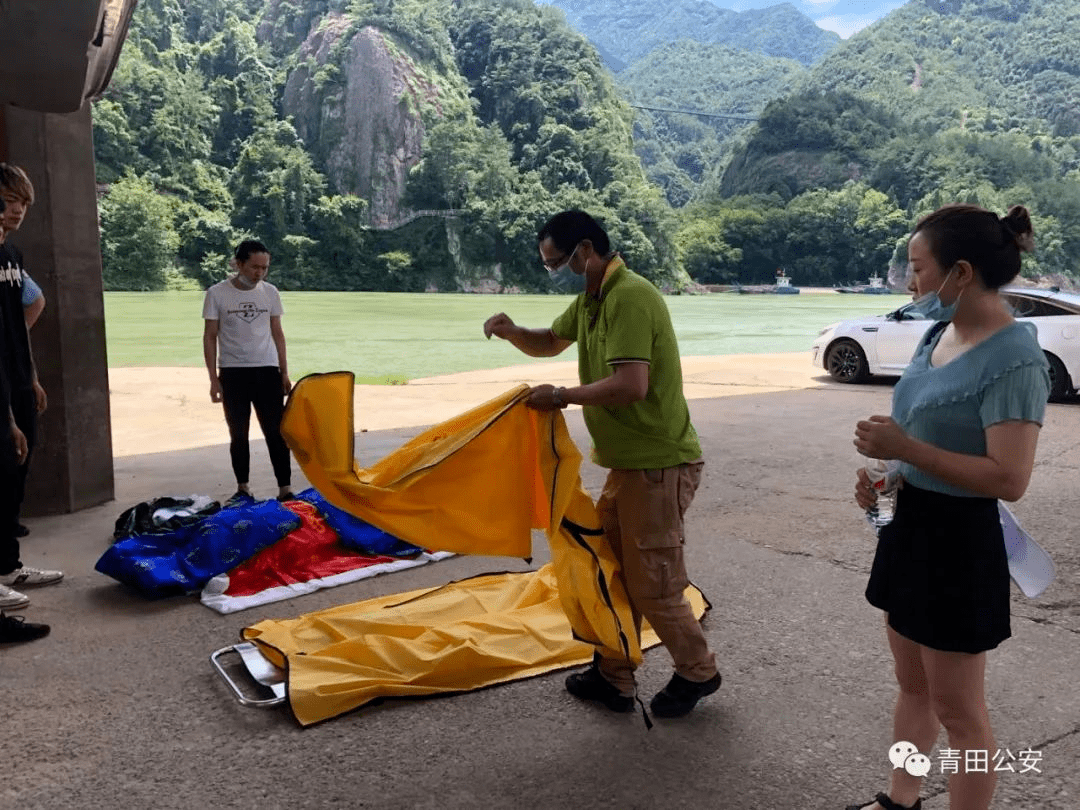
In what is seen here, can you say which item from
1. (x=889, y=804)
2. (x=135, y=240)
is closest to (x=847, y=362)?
(x=889, y=804)

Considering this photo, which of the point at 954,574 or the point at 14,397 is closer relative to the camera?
the point at 954,574

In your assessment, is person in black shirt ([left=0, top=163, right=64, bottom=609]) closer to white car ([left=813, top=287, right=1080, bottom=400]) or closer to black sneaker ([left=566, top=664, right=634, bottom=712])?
black sneaker ([left=566, top=664, right=634, bottom=712])

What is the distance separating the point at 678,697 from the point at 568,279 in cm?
153

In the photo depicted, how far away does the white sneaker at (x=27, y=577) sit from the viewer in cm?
480

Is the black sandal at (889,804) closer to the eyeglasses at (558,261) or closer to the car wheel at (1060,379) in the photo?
the eyeglasses at (558,261)

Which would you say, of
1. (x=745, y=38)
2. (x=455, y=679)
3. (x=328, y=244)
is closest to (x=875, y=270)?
(x=328, y=244)

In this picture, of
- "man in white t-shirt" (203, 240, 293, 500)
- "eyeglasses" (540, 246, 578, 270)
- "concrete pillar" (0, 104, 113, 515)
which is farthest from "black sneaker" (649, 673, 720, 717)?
"concrete pillar" (0, 104, 113, 515)

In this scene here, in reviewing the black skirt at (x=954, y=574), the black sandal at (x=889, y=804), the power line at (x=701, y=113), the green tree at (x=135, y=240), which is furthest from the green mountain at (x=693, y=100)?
the black skirt at (x=954, y=574)

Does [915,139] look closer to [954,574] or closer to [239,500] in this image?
[239,500]

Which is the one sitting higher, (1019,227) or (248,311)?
(1019,227)

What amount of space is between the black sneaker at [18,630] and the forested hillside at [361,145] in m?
59.4

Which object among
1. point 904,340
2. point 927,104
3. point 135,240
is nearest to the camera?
point 904,340

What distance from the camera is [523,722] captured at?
327 cm

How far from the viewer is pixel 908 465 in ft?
7.15
